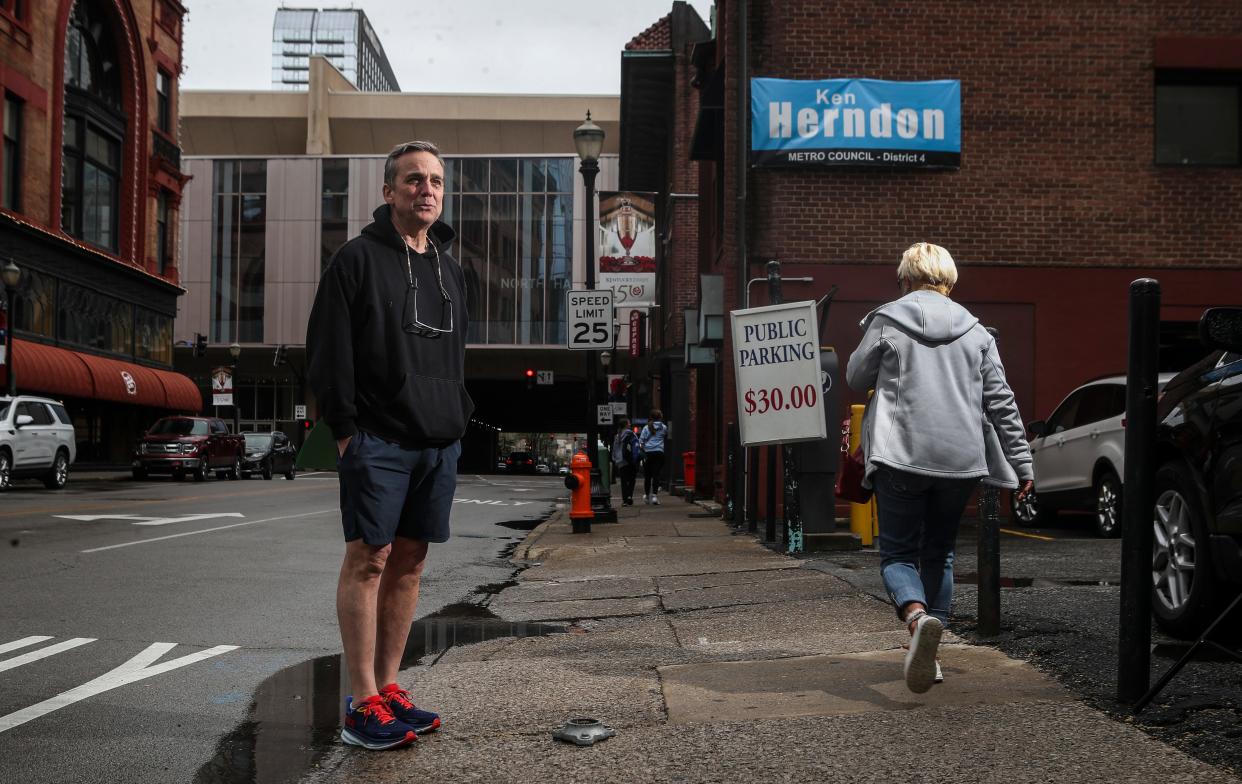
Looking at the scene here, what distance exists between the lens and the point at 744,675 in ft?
17.2

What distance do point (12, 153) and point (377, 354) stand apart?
3316cm

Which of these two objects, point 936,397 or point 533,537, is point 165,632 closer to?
point 936,397

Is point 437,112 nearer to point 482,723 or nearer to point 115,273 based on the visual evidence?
point 115,273

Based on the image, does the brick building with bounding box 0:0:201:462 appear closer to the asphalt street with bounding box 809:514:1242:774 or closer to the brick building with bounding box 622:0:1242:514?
the brick building with bounding box 622:0:1242:514

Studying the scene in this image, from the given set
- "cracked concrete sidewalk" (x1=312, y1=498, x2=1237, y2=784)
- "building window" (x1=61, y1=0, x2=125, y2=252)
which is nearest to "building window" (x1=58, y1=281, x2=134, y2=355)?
"building window" (x1=61, y1=0, x2=125, y2=252)

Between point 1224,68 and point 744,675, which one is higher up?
point 1224,68

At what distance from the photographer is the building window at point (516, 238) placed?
57.8 metres

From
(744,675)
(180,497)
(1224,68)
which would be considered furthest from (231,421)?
(744,675)

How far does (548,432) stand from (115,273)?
40.8m

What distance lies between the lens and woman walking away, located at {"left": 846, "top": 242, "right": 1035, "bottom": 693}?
4828mm

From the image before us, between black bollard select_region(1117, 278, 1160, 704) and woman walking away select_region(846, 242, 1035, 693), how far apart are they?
634 mm

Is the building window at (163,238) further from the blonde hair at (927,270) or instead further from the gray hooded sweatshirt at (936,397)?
the gray hooded sweatshirt at (936,397)

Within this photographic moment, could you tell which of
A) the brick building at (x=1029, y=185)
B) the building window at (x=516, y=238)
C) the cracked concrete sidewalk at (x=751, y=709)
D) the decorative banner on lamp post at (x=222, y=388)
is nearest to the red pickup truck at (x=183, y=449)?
the decorative banner on lamp post at (x=222, y=388)

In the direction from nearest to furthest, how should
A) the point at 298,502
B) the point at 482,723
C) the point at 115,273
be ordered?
the point at 482,723
the point at 298,502
the point at 115,273
